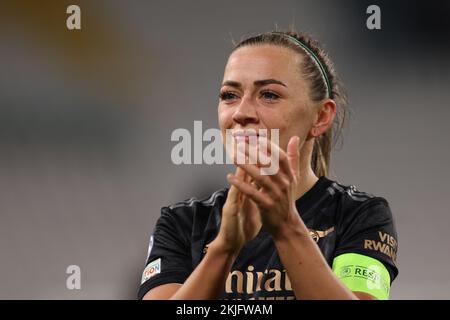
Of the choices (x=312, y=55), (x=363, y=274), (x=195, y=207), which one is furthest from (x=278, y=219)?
(x=312, y=55)

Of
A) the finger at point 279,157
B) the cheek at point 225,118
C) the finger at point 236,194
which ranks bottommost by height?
the finger at point 236,194

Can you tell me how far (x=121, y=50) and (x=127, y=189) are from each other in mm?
761

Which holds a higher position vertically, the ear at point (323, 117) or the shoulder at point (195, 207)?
the ear at point (323, 117)

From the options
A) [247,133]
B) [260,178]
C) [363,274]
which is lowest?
[363,274]

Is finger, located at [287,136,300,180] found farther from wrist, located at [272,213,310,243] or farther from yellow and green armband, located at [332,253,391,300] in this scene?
yellow and green armband, located at [332,253,391,300]

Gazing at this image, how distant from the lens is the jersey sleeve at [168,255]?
1.74 metres

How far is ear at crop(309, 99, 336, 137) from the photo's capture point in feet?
6.09

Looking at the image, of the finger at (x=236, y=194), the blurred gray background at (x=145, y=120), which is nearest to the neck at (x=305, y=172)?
the finger at (x=236, y=194)

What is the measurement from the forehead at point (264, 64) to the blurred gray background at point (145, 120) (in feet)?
4.60

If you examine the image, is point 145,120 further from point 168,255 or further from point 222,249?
point 222,249

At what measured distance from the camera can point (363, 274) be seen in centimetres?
160

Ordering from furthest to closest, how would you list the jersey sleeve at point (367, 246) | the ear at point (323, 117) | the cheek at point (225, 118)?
the ear at point (323, 117) < the cheek at point (225, 118) < the jersey sleeve at point (367, 246)

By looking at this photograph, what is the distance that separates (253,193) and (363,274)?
0.38 metres

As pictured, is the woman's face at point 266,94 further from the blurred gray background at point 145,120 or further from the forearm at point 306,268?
the blurred gray background at point 145,120
